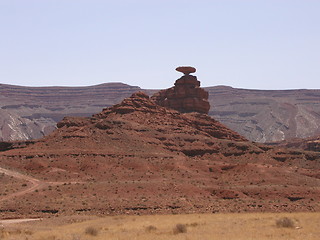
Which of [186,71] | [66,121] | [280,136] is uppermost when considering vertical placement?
[186,71]

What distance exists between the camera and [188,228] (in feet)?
111

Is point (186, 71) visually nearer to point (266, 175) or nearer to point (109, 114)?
point (109, 114)

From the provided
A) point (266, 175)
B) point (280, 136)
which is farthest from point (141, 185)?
point (280, 136)

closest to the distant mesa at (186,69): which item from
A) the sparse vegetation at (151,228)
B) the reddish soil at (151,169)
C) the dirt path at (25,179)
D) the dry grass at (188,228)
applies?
the reddish soil at (151,169)

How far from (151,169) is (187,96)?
32771mm

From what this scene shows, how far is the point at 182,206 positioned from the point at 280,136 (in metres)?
155

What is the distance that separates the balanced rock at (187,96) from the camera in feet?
302

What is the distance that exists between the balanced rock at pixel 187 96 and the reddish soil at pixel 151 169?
208 inches

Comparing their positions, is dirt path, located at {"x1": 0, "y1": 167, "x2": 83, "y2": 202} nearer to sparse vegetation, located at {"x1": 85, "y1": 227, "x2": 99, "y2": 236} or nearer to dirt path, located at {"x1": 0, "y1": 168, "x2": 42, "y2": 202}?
dirt path, located at {"x1": 0, "y1": 168, "x2": 42, "y2": 202}

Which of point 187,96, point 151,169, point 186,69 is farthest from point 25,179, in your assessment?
point 186,69

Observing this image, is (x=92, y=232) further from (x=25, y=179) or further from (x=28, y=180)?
(x=25, y=179)

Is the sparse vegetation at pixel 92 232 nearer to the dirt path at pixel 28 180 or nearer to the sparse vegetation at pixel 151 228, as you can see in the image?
the sparse vegetation at pixel 151 228

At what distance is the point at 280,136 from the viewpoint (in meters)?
198

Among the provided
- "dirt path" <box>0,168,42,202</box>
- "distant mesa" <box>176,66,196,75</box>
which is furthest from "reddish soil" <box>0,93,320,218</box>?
"distant mesa" <box>176,66,196,75</box>
